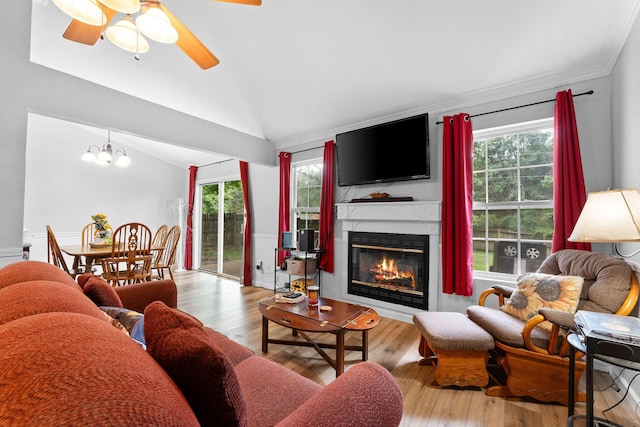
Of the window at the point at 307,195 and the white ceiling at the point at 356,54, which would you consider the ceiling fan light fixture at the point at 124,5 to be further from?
the window at the point at 307,195

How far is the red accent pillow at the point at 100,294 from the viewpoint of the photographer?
4.47 ft

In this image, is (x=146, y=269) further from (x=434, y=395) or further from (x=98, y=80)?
(x=434, y=395)

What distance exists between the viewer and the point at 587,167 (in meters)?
2.34

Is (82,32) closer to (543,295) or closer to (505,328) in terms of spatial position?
(505,328)

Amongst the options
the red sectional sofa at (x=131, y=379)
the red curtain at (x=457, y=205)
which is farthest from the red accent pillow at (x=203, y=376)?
the red curtain at (x=457, y=205)

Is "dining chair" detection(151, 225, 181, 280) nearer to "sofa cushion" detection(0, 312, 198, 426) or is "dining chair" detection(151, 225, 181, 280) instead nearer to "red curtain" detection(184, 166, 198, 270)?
"red curtain" detection(184, 166, 198, 270)

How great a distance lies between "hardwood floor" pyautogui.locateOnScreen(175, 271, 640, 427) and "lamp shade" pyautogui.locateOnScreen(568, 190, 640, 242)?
3.56 feet

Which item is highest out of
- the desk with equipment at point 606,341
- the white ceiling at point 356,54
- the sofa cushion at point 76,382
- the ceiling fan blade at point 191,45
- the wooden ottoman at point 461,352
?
the white ceiling at point 356,54

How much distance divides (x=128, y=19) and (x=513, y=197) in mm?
3397

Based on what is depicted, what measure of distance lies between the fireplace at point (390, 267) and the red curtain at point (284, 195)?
117 cm

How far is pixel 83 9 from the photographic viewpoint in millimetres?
1317

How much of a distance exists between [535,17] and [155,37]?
2.55 m

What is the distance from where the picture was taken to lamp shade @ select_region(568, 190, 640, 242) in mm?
1425

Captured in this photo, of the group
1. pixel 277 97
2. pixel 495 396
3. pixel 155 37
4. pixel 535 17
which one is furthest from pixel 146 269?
pixel 535 17
